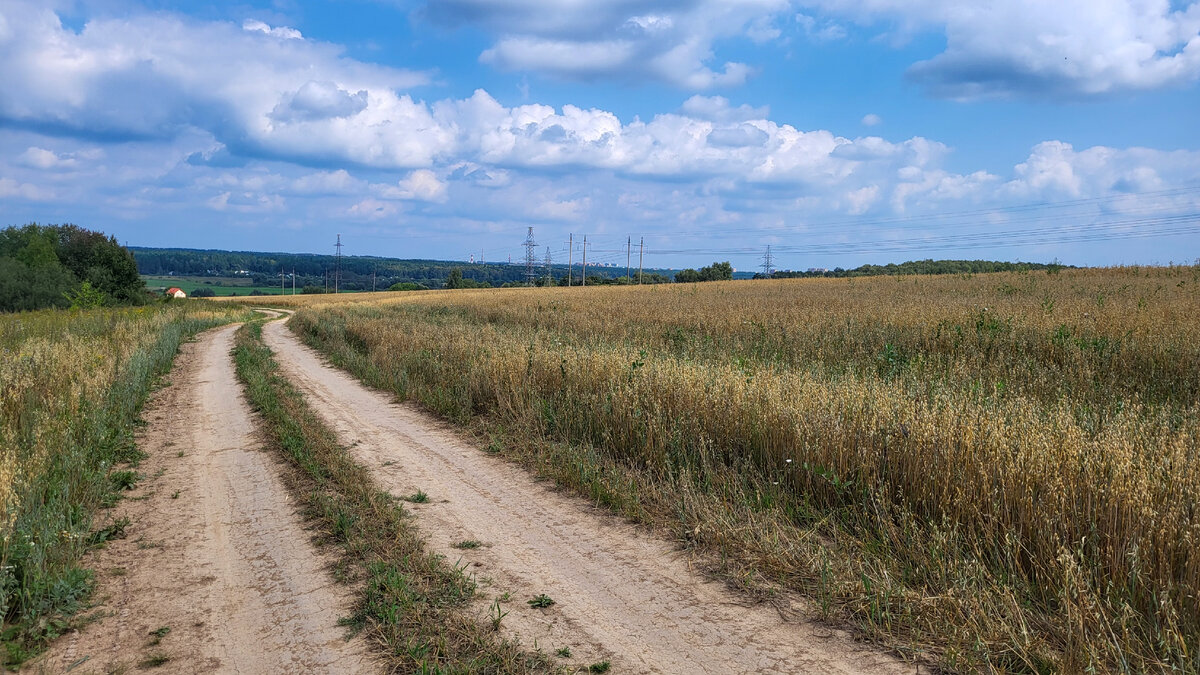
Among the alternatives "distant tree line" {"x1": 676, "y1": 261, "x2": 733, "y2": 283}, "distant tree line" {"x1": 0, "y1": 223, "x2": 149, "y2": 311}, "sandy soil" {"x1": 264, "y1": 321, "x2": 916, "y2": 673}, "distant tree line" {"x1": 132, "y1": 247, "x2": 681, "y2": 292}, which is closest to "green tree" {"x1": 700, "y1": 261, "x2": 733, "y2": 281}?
"distant tree line" {"x1": 676, "y1": 261, "x2": 733, "y2": 283}

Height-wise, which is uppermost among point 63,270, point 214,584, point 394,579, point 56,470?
point 63,270

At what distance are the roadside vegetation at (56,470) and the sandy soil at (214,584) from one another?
0.21 m

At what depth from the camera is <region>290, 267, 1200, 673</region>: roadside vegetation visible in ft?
13.6

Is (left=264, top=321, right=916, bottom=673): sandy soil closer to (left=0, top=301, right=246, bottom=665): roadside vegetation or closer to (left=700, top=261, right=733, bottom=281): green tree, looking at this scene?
(left=0, top=301, right=246, bottom=665): roadside vegetation

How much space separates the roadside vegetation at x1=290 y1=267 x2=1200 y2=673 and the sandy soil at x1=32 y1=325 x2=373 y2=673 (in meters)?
2.83

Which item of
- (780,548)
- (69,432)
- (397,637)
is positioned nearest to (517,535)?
(397,637)

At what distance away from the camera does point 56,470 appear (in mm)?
7094

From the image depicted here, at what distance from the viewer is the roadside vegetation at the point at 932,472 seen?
4137mm

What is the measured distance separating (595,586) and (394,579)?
147cm

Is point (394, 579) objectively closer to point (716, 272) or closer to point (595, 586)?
point (595, 586)

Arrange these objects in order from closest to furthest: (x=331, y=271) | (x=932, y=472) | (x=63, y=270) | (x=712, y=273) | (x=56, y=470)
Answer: (x=932, y=472) → (x=56, y=470) → (x=63, y=270) → (x=712, y=273) → (x=331, y=271)

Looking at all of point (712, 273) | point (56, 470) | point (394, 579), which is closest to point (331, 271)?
point (712, 273)

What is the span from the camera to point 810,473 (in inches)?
251

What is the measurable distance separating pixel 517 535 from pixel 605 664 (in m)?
2.24
